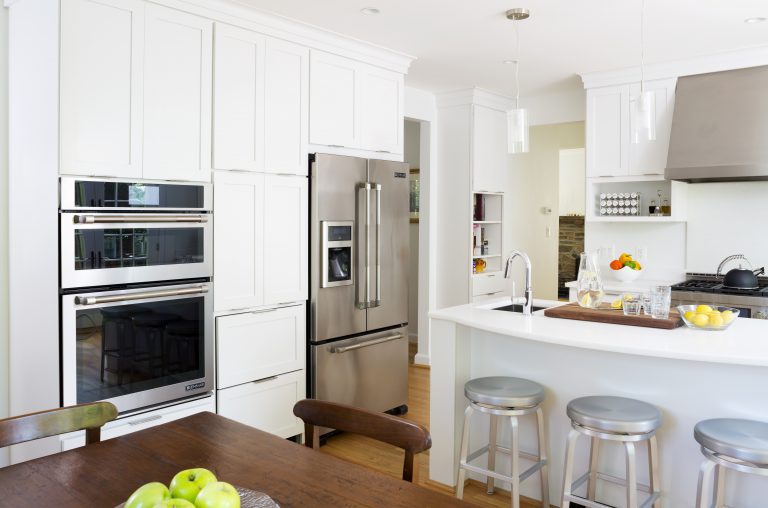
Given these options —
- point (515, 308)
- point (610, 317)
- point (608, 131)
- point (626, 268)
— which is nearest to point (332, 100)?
point (515, 308)

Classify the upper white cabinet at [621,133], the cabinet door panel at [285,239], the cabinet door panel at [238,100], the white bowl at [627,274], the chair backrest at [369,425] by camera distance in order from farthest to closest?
the white bowl at [627,274]
the upper white cabinet at [621,133]
the cabinet door panel at [285,239]
the cabinet door panel at [238,100]
the chair backrest at [369,425]

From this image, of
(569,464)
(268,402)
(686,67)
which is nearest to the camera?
(569,464)

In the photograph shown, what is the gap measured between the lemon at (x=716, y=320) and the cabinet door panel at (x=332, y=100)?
2.43 meters

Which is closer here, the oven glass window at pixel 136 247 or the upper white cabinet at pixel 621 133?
the oven glass window at pixel 136 247

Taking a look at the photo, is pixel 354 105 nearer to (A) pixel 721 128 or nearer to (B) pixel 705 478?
(A) pixel 721 128

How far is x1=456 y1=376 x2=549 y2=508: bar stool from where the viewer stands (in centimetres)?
258

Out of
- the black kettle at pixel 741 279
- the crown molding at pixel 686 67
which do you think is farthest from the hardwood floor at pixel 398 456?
the crown molding at pixel 686 67

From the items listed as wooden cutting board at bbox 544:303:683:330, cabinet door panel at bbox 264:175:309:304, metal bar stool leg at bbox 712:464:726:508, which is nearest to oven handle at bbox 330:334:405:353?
cabinet door panel at bbox 264:175:309:304

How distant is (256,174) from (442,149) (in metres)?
2.68

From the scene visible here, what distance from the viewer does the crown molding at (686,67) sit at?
439 centimetres

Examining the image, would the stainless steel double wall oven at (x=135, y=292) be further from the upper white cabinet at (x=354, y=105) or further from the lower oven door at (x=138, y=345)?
the upper white cabinet at (x=354, y=105)

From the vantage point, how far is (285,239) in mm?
3650

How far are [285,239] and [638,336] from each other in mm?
2063

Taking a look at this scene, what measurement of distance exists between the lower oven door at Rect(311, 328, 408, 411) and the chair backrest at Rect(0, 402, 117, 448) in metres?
2.12
